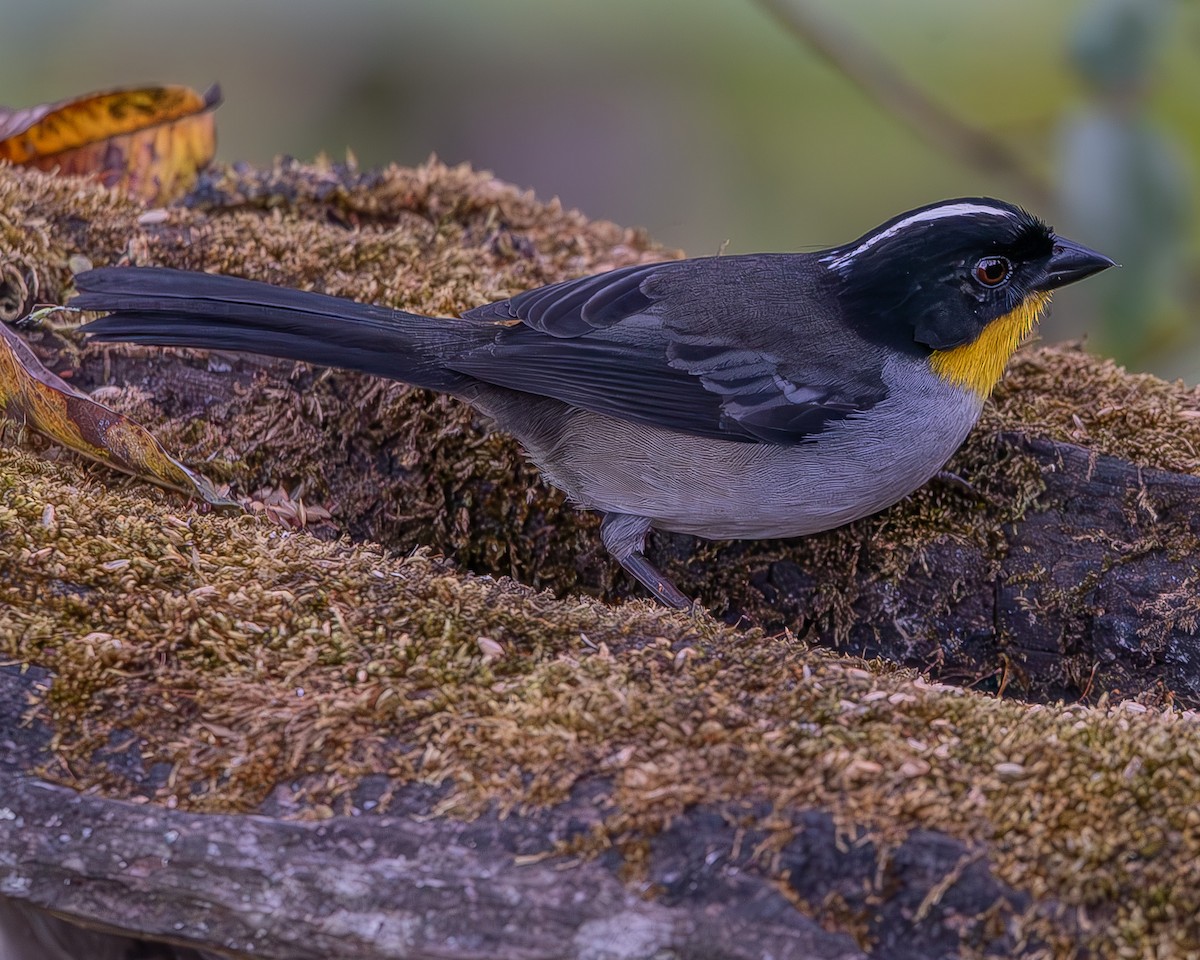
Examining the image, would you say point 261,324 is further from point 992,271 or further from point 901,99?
point 901,99

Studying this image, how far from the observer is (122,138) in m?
4.79

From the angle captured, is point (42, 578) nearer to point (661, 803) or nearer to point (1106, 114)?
point (661, 803)

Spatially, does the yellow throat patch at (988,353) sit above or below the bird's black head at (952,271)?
below

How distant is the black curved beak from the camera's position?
3.94 metres

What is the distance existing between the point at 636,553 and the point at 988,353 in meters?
1.35

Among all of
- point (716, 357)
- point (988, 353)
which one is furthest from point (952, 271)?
point (716, 357)

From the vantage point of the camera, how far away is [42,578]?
277cm

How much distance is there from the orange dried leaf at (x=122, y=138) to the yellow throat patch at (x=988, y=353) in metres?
3.15

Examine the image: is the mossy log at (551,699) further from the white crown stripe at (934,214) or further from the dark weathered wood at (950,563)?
the white crown stripe at (934,214)

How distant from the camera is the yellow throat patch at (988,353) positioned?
12.7 feet

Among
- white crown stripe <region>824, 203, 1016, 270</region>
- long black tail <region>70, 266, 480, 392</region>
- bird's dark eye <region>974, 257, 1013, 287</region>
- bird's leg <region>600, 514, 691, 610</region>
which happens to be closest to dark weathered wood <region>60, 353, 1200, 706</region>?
bird's leg <region>600, 514, 691, 610</region>

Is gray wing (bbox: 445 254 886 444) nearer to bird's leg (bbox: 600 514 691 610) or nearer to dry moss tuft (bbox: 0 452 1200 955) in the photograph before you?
bird's leg (bbox: 600 514 691 610)

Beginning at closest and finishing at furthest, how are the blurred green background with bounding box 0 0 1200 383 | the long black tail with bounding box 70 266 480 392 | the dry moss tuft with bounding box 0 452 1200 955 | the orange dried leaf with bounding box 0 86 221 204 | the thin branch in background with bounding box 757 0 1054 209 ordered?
the dry moss tuft with bounding box 0 452 1200 955 → the long black tail with bounding box 70 266 480 392 → the orange dried leaf with bounding box 0 86 221 204 → the thin branch in background with bounding box 757 0 1054 209 → the blurred green background with bounding box 0 0 1200 383

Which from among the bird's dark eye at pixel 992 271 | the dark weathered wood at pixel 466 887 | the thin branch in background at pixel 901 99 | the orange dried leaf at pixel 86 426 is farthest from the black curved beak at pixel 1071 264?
the orange dried leaf at pixel 86 426
